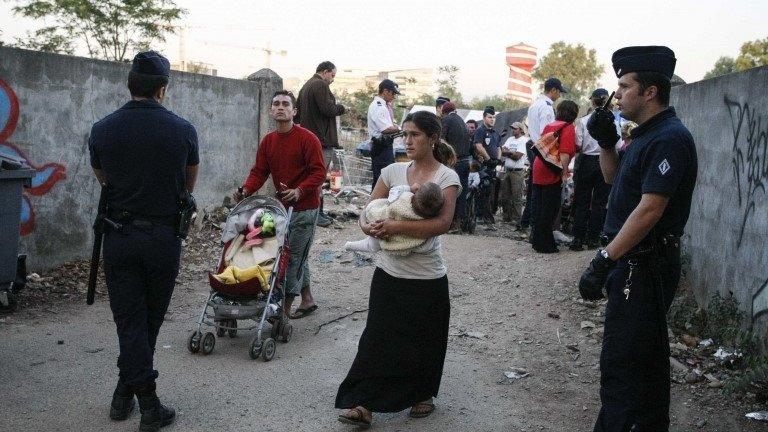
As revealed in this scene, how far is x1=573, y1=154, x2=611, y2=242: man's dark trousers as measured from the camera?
9.70m

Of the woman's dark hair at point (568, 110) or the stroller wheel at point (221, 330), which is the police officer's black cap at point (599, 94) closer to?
the woman's dark hair at point (568, 110)

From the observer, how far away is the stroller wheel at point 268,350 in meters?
5.86

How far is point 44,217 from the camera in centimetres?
819

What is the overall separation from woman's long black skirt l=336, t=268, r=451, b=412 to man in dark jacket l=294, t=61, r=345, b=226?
19.5 ft

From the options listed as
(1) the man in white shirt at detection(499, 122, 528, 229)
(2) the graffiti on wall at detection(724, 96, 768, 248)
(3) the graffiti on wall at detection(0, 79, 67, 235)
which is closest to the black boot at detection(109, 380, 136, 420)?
(3) the graffiti on wall at detection(0, 79, 67, 235)

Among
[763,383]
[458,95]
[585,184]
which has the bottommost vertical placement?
[763,383]

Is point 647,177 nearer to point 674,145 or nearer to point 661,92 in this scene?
point 674,145

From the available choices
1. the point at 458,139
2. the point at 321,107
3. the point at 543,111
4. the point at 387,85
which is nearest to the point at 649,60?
the point at 543,111

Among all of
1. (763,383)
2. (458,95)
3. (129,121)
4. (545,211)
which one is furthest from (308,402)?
(458,95)

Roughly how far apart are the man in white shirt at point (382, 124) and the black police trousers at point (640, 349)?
7.65m

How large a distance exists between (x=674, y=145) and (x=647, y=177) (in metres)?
0.19

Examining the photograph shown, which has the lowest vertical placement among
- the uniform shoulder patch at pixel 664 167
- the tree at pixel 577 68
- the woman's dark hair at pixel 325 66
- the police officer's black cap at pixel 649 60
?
the uniform shoulder patch at pixel 664 167

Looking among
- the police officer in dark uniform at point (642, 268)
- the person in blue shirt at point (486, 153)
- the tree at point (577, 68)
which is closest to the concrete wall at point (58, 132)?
the person in blue shirt at point (486, 153)

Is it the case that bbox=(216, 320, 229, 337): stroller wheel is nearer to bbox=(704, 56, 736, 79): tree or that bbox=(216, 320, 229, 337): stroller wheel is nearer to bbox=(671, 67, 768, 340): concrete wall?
bbox=(671, 67, 768, 340): concrete wall
